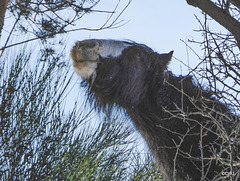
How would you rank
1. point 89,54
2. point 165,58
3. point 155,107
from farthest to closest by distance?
1. point 165,58
2. point 155,107
3. point 89,54

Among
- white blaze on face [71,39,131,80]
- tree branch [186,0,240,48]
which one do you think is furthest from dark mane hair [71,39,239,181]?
tree branch [186,0,240,48]

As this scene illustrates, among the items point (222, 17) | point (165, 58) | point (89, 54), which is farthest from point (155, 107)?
point (222, 17)

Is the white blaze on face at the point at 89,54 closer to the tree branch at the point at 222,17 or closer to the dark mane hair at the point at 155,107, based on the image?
the dark mane hair at the point at 155,107

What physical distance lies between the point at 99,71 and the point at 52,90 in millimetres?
3288

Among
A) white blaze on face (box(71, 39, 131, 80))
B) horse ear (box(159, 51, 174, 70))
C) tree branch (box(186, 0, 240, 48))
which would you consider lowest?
tree branch (box(186, 0, 240, 48))

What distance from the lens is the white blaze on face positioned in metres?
2.98

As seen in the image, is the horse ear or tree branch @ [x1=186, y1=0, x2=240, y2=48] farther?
the horse ear

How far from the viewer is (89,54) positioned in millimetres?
2990

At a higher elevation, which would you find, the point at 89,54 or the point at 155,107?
the point at 89,54

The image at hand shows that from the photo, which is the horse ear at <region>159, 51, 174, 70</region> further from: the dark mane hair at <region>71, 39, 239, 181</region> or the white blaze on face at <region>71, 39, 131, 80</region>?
the white blaze on face at <region>71, 39, 131, 80</region>

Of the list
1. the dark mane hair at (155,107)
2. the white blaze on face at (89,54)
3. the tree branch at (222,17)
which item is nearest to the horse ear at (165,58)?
the dark mane hair at (155,107)

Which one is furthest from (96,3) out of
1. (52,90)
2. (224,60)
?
(224,60)

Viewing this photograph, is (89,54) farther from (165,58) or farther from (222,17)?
(222,17)

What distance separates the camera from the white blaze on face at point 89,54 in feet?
→ 9.77
